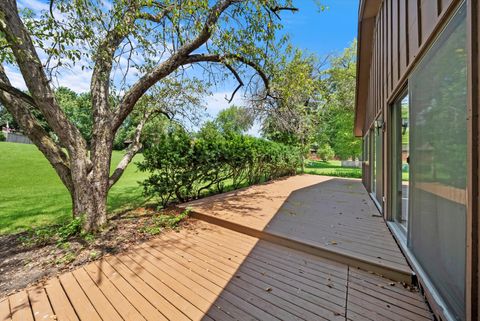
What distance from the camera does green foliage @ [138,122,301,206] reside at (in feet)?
16.2

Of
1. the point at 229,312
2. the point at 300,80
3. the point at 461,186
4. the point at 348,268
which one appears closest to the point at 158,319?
the point at 229,312

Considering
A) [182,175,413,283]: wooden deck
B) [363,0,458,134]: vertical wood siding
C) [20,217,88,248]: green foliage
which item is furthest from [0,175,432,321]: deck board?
[363,0,458,134]: vertical wood siding

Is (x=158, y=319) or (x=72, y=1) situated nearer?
(x=158, y=319)

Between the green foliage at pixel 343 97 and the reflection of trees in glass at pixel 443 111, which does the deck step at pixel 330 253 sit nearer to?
the reflection of trees in glass at pixel 443 111

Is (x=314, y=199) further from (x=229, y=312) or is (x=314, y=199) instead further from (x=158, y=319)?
(x=158, y=319)

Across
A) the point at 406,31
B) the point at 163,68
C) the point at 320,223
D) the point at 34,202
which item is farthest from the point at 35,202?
the point at 406,31

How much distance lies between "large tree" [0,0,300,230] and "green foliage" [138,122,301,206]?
0.76 metres

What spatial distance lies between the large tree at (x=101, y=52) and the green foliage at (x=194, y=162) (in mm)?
756

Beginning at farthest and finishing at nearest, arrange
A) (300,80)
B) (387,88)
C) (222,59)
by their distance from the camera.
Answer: (300,80), (222,59), (387,88)

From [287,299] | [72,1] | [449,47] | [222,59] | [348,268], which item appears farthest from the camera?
[222,59]

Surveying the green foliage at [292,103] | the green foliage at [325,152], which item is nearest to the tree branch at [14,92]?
the green foliage at [292,103]

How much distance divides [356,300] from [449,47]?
221 cm

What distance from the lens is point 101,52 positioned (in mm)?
3551

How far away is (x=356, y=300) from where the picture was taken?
6.61ft
